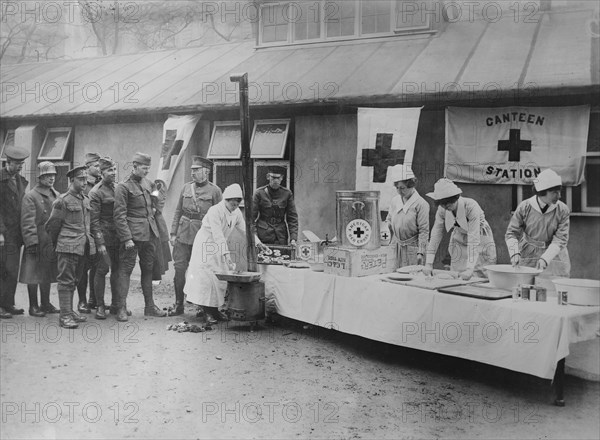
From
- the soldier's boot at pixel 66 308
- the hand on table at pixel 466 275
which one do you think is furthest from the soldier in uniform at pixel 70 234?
the hand on table at pixel 466 275

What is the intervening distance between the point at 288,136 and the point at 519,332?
371 cm

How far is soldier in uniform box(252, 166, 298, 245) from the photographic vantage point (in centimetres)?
560

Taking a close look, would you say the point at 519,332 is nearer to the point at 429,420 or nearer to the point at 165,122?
the point at 429,420

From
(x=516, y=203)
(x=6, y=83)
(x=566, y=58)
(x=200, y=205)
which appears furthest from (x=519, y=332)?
(x=6, y=83)

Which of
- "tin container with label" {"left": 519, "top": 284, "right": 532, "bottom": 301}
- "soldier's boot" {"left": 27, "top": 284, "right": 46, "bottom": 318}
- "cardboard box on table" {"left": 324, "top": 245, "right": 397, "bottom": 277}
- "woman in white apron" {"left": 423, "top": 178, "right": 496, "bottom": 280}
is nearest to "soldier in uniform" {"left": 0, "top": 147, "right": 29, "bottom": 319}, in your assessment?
"soldier's boot" {"left": 27, "top": 284, "right": 46, "bottom": 318}

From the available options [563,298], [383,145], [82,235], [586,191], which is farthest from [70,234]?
[586,191]

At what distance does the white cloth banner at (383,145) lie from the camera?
563 cm

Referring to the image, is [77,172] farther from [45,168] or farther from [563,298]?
[563,298]

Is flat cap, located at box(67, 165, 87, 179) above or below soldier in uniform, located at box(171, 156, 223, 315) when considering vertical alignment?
above

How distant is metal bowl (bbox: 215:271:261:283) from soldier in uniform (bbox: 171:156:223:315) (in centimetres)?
59

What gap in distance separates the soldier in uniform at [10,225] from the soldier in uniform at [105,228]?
23.4 inches

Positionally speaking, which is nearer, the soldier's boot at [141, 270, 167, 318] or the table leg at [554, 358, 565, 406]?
the table leg at [554, 358, 565, 406]

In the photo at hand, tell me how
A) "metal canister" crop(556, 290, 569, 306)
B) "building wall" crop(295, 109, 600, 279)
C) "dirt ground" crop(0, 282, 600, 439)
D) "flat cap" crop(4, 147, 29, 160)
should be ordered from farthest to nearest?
"building wall" crop(295, 109, 600, 279) → "flat cap" crop(4, 147, 29, 160) → "metal canister" crop(556, 290, 569, 306) → "dirt ground" crop(0, 282, 600, 439)

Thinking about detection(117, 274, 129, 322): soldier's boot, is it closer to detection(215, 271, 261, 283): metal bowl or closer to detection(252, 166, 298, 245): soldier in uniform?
detection(215, 271, 261, 283): metal bowl
